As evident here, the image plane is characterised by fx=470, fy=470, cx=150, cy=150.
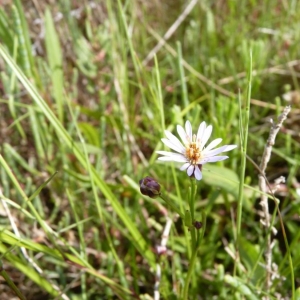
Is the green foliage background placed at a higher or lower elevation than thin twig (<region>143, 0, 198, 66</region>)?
lower

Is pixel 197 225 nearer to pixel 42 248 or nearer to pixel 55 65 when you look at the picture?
pixel 42 248

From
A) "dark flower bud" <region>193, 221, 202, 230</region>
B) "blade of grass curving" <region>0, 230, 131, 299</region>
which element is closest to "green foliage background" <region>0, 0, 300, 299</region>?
"blade of grass curving" <region>0, 230, 131, 299</region>

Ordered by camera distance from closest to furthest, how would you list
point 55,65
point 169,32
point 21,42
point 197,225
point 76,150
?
1. point 197,225
2. point 76,150
3. point 21,42
4. point 55,65
5. point 169,32

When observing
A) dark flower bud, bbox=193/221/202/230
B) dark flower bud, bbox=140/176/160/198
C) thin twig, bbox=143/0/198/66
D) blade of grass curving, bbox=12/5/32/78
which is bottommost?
dark flower bud, bbox=193/221/202/230

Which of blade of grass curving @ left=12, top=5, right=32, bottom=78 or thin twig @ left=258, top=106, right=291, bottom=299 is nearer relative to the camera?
thin twig @ left=258, top=106, right=291, bottom=299

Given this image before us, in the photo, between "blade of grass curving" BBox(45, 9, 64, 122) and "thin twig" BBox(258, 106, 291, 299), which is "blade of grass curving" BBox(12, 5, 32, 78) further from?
"thin twig" BBox(258, 106, 291, 299)

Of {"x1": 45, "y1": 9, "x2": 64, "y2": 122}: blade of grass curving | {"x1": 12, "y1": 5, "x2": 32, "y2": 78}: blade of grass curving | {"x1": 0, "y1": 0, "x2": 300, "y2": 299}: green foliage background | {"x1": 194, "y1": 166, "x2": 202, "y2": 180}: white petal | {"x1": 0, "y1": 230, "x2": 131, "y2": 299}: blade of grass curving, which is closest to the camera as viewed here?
{"x1": 194, "y1": 166, "x2": 202, "y2": 180}: white petal

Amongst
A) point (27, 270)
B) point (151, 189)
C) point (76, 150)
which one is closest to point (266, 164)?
point (151, 189)

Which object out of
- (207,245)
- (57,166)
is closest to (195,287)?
(207,245)

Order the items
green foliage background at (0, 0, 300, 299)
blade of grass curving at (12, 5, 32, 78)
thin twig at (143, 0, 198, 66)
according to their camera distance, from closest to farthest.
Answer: green foliage background at (0, 0, 300, 299) → blade of grass curving at (12, 5, 32, 78) → thin twig at (143, 0, 198, 66)
